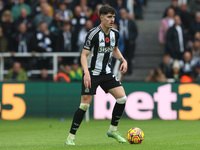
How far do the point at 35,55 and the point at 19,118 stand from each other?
2776 millimetres

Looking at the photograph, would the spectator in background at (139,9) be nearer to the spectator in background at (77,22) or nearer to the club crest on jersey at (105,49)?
the spectator in background at (77,22)

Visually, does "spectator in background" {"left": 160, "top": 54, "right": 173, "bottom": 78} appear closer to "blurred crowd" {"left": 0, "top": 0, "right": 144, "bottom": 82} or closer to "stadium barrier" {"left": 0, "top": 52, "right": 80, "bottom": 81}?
"blurred crowd" {"left": 0, "top": 0, "right": 144, "bottom": 82}

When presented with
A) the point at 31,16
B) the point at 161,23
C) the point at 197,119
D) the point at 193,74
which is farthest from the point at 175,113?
the point at 31,16

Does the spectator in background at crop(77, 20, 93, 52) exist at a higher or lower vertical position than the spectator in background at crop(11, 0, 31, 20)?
lower

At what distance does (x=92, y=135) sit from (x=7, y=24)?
8.10 metres

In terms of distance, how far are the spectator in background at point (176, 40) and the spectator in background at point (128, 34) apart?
3.68 ft

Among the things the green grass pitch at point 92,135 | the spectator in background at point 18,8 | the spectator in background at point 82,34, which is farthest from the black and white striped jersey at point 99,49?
the spectator in background at point 18,8

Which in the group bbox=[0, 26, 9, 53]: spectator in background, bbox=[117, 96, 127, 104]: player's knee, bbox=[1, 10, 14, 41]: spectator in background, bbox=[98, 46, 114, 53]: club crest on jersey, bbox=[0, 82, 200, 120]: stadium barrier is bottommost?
bbox=[0, 82, 200, 120]: stadium barrier

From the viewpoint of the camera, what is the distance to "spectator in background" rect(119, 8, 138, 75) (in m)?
19.0

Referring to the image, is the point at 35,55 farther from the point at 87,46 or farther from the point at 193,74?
the point at 87,46

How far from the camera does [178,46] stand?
19.1m

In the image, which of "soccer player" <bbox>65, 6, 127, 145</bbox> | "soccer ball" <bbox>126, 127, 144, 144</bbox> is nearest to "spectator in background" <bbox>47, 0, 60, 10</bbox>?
"soccer player" <bbox>65, 6, 127, 145</bbox>

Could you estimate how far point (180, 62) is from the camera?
18.8m

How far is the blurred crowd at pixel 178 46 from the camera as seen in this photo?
18250mm
